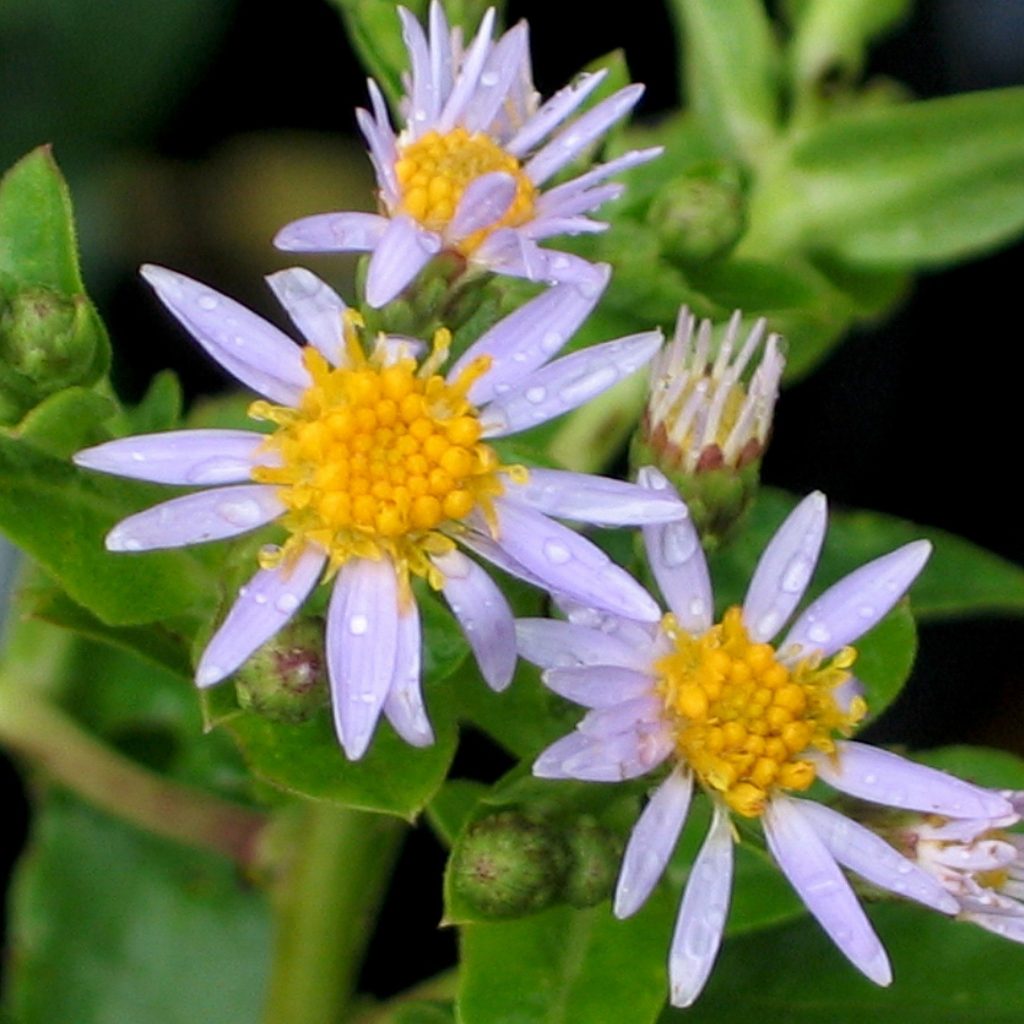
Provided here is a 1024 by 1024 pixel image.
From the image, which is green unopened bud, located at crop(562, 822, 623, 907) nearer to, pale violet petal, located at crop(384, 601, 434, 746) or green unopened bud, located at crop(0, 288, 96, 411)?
pale violet petal, located at crop(384, 601, 434, 746)

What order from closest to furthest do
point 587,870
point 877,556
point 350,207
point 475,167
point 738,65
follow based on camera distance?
point 587,870 → point 475,167 → point 877,556 → point 738,65 → point 350,207

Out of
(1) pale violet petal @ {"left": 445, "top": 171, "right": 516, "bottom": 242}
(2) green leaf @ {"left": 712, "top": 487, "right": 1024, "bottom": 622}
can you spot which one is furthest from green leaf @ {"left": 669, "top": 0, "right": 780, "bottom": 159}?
(1) pale violet petal @ {"left": 445, "top": 171, "right": 516, "bottom": 242}

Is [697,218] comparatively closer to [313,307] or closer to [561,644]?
[313,307]

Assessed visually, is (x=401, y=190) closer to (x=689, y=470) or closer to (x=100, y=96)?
(x=689, y=470)

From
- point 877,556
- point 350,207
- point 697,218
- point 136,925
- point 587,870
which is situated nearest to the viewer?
point 587,870

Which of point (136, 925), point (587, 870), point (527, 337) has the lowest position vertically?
point (136, 925)

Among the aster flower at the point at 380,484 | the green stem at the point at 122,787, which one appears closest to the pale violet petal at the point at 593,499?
the aster flower at the point at 380,484

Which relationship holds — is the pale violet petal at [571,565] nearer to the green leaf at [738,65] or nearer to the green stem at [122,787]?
the green stem at [122,787]

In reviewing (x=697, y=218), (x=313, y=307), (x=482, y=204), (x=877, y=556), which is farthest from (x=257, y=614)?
(x=877, y=556)
